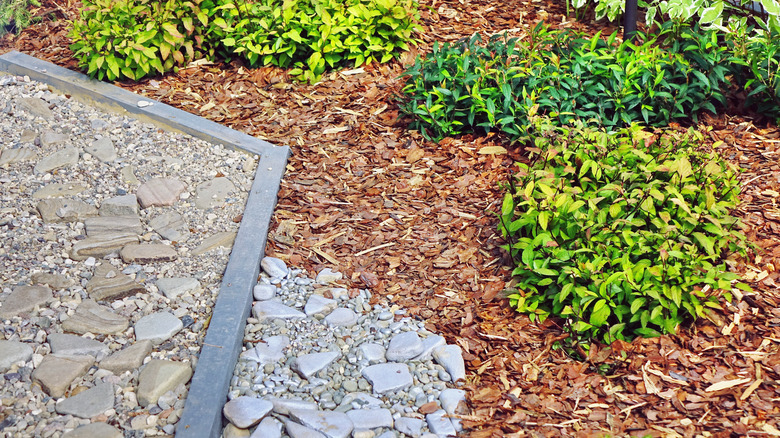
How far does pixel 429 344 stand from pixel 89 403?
1.39 m

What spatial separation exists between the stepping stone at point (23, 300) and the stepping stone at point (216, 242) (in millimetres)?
705

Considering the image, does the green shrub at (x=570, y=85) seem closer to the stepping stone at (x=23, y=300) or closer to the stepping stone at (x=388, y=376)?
the stepping stone at (x=388, y=376)

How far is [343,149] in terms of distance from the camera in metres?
4.26

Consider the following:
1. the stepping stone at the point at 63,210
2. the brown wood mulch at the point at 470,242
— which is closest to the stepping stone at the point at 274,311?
the brown wood mulch at the point at 470,242

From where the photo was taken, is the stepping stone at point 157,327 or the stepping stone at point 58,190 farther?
the stepping stone at point 58,190

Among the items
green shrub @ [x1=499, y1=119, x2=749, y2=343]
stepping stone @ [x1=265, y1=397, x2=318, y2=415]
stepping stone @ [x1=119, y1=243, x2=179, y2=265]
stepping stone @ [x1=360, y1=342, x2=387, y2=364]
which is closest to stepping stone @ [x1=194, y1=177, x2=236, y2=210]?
stepping stone @ [x1=119, y1=243, x2=179, y2=265]

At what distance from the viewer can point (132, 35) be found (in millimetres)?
4645

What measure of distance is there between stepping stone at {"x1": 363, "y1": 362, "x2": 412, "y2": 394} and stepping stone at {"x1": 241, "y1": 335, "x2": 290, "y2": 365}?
38cm

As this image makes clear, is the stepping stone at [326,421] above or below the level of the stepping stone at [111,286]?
above

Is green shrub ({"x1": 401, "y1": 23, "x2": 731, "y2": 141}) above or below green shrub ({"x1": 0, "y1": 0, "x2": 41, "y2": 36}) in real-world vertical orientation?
above

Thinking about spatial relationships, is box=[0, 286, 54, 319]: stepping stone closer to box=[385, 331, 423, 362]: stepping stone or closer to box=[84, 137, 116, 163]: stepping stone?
box=[84, 137, 116, 163]: stepping stone

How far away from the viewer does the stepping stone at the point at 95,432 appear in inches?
95.7

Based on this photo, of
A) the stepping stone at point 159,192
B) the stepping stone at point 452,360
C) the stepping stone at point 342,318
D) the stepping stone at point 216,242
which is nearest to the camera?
the stepping stone at point 452,360

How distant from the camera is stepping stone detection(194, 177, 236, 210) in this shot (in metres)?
3.79
